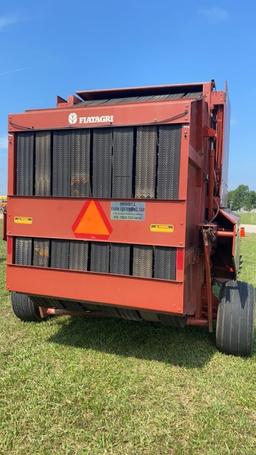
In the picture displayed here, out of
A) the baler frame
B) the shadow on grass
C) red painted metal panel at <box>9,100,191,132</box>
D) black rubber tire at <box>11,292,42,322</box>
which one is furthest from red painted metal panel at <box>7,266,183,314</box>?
red painted metal panel at <box>9,100,191,132</box>

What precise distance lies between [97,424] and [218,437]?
2.77ft

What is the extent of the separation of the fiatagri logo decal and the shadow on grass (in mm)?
2280

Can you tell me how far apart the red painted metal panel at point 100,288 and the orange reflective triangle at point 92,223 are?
0.38 meters

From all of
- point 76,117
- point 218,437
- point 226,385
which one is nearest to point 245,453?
point 218,437

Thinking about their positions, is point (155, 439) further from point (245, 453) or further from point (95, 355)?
point (95, 355)

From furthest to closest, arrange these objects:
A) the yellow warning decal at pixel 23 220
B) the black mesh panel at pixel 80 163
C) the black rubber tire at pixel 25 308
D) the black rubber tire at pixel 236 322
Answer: the black rubber tire at pixel 25 308 < the black rubber tire at pixel 236 322 < the yellow warning decal at pixel 23 220 < the black mesh panel at pixel 80 163

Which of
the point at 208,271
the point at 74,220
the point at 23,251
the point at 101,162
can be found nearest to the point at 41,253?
the point at 23,251

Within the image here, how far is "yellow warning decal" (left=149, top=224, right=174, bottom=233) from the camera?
3.66m

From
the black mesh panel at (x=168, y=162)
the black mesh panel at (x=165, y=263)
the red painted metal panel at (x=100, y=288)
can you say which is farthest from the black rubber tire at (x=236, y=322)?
the black mesh panel at (x=168, y=162)

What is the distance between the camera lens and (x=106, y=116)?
3836 mm

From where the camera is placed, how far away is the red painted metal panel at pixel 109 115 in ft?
11.8

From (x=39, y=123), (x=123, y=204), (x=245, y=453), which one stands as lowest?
(x=245, y=453)

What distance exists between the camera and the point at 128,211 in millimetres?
3803

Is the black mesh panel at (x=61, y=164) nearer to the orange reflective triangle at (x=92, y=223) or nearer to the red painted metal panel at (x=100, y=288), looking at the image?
the orange reflective triangle at (x=92, y=223)
